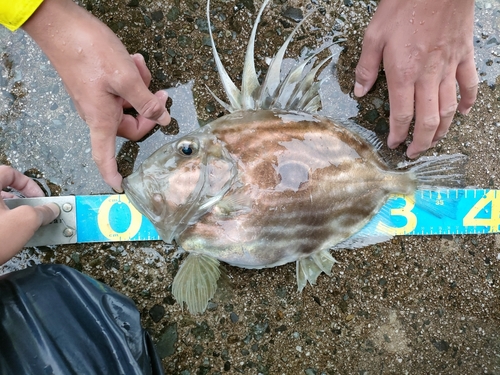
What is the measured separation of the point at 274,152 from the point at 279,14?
2.98 ft

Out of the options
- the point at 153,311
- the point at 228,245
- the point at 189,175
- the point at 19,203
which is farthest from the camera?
the point at 153,311

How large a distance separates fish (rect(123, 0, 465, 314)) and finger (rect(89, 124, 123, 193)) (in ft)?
0.46

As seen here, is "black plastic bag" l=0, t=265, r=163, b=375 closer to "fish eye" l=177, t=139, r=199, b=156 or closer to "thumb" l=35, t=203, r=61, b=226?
"thumb" l=35, t=203, r=61, b=226

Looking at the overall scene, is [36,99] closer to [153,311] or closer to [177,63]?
[177,63]

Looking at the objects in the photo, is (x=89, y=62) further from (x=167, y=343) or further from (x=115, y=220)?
(x=167, y=343)

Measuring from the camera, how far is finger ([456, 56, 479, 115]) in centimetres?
193

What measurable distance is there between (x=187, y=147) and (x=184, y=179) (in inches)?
5.5

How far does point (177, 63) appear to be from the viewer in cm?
217

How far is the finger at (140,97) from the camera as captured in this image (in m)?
1.61

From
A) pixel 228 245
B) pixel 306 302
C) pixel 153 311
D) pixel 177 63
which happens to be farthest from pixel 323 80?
pixel 153 311

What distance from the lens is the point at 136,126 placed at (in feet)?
6.77

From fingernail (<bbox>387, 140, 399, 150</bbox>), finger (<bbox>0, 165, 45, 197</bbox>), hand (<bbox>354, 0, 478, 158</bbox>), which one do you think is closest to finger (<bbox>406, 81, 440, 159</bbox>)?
hand (<bbox>354, 0, 478, 158</bbox>)

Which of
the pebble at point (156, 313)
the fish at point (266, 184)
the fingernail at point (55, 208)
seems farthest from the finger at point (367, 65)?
the fingernail at point (55, 208)

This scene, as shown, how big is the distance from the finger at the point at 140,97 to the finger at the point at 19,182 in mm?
844
